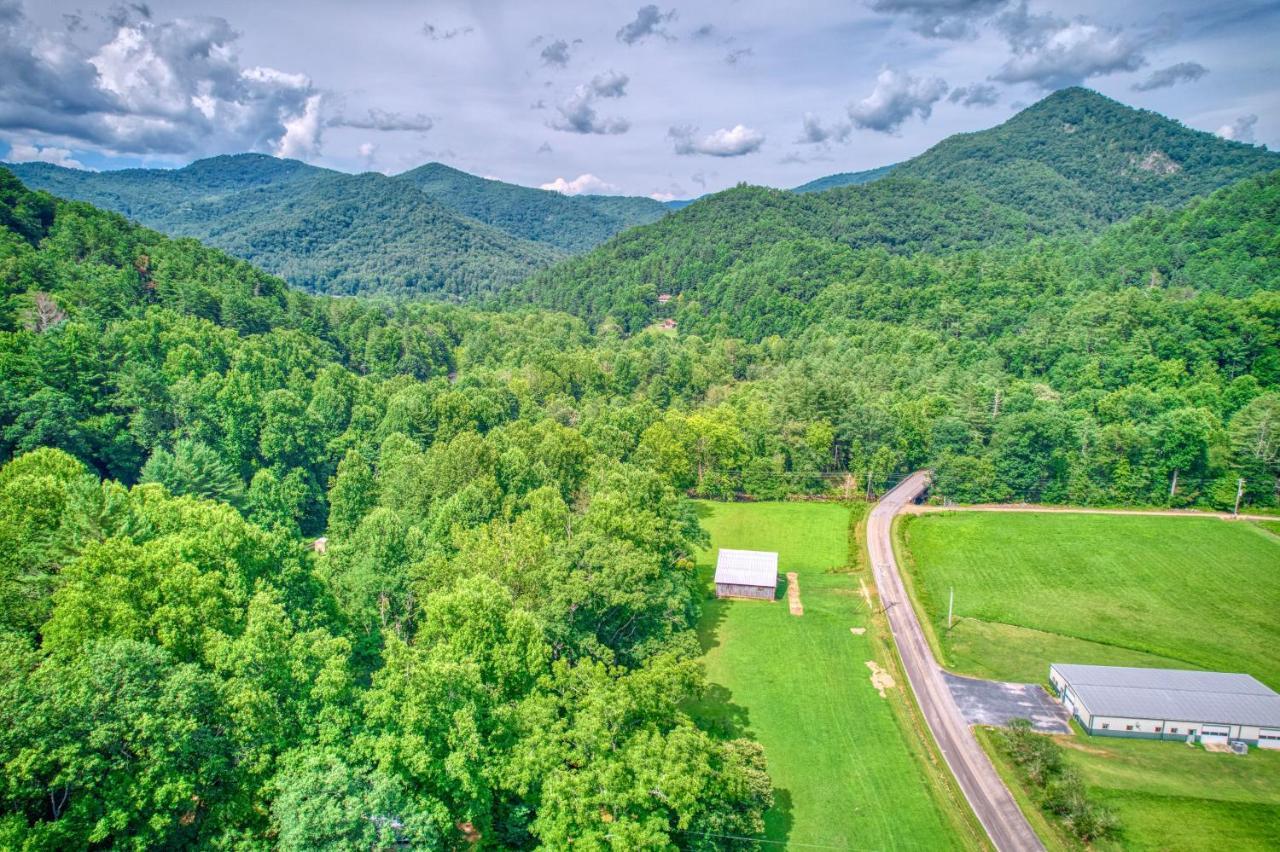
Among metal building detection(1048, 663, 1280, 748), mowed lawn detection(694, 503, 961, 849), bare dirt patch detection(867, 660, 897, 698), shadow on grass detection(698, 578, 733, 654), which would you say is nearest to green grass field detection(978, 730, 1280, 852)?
Result: metal building detection(1048, 663, 1280, 748)

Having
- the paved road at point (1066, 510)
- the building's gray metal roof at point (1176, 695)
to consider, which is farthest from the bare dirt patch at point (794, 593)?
the paved road at point (1066, 510)

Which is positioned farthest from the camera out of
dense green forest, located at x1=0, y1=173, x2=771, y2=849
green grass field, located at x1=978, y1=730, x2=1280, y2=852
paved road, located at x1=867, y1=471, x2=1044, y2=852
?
paved road, located at x1=867, y1=471, x2=1044, y2=852

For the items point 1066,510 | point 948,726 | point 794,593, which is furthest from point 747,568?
point 1066,510

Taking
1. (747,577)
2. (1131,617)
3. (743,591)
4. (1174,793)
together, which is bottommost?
(1174,793)

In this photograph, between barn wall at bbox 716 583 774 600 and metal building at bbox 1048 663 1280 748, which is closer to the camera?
metal building at bbox 1048 663 1280 748

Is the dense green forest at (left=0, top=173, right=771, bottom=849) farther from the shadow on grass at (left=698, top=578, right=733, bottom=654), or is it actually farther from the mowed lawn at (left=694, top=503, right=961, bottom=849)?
the mowed lawn at (left=694, top=503, right=961, bottom=849)

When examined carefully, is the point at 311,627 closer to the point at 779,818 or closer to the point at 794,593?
the point at 779,818

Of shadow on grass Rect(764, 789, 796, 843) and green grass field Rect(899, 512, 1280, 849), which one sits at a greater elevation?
green grass field Rect(899, 512, 1280, 849)
